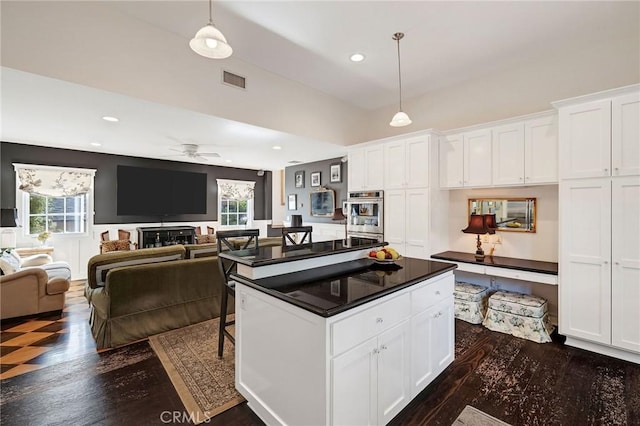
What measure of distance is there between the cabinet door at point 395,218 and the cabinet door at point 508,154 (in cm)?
128

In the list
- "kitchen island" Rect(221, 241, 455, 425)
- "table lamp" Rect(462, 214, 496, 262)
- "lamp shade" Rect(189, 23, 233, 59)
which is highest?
"lamp shade" Rect(189, 23, 233, 59)

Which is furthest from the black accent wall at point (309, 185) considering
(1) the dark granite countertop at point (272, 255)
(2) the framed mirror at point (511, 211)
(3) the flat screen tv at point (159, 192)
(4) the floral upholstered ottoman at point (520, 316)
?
(1) the dark granite countertop at point (272, 255)

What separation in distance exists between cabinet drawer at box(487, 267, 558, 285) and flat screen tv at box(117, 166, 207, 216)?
6.89m

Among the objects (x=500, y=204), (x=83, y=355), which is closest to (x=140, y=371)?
(x=83, y=355)

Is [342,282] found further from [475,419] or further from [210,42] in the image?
[210,42]

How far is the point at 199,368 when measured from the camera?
257cm

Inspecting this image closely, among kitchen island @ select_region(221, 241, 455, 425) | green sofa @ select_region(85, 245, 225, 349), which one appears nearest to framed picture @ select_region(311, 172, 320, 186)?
green sofa @ select_region(85, 245, 225, 349)

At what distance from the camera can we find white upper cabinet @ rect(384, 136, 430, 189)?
13.5 ft

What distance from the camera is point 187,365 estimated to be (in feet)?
8.60

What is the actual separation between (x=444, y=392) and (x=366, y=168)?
138 inches

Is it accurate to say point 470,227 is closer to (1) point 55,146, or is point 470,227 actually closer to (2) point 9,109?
(2) point 9,109

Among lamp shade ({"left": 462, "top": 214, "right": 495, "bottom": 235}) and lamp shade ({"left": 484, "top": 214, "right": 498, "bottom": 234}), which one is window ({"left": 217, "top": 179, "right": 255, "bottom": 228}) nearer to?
lamp shade ({"left": 462, "top": 214, "right": 495, "bottom": 235})

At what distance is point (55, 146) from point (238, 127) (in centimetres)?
437

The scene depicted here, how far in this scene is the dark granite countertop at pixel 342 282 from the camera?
158 cm
